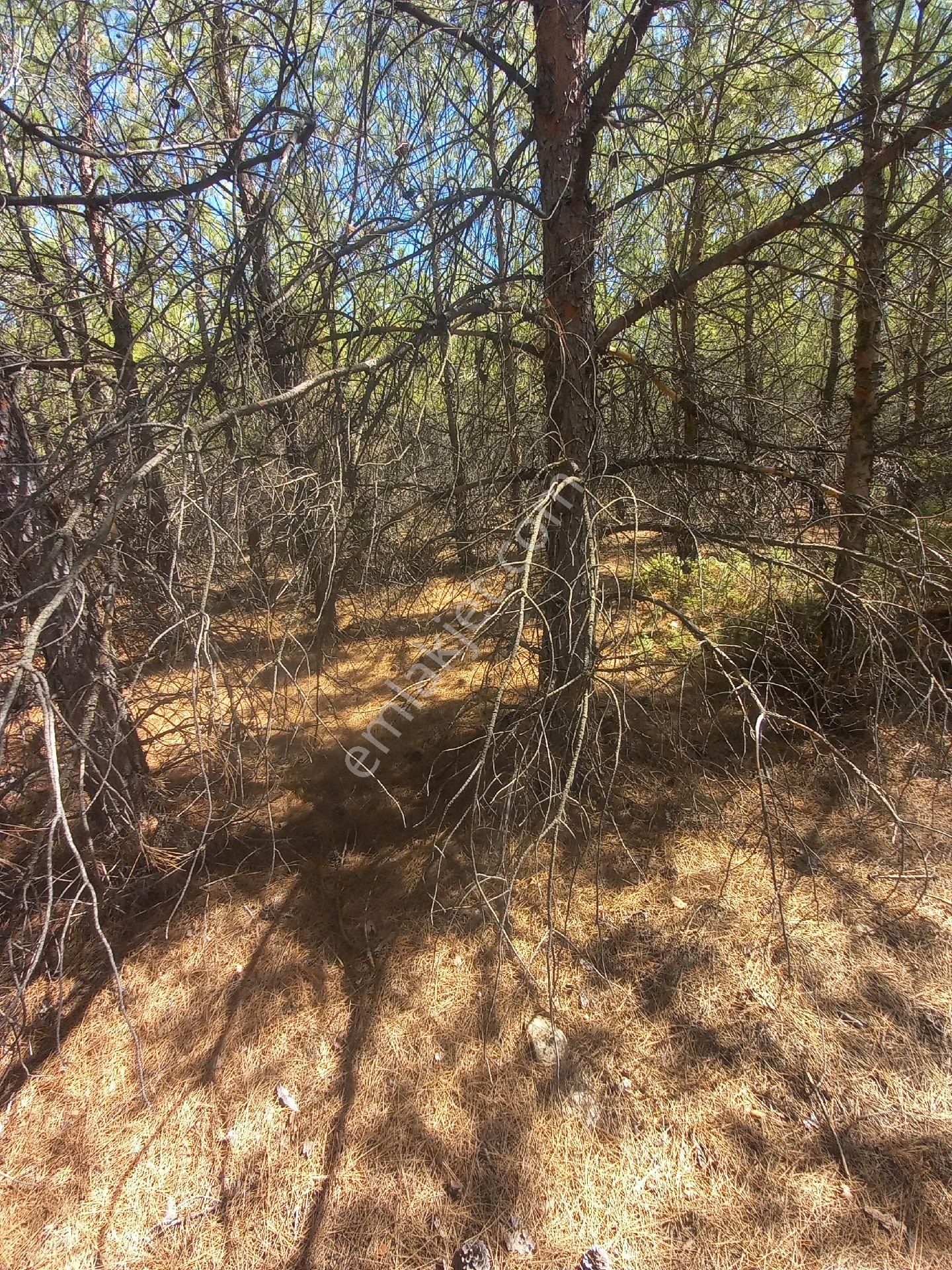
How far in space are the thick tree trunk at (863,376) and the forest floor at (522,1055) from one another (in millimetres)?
978

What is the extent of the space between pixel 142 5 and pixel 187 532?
88.5 inches

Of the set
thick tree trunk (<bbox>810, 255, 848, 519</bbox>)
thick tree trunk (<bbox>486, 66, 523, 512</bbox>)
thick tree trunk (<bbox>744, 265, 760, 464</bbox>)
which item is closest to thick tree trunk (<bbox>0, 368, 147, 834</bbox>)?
thick tree trunk (<bbox>486, 66, 523, 512</bbox>)

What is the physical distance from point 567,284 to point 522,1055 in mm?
3320

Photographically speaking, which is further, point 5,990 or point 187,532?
point 5,990

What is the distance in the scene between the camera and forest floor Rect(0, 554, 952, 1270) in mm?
2162

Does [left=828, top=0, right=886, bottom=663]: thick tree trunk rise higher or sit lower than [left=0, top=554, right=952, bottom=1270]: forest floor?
higher

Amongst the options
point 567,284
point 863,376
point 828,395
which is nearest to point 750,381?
point 863,376

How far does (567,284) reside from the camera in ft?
9.19

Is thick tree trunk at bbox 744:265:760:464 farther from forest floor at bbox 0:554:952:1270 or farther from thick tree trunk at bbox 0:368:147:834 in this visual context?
thick tree trunk at bbox 0:368:147:834

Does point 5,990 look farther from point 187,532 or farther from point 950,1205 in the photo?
point 950,1205

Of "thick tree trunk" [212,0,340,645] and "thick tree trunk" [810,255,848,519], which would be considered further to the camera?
"thick tree trunk" [810,255,848,519]

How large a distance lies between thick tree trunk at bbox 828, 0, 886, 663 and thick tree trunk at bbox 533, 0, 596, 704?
3.85 feet

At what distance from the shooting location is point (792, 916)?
114 inches

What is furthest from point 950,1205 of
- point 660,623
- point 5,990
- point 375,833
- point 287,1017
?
point 5,990
